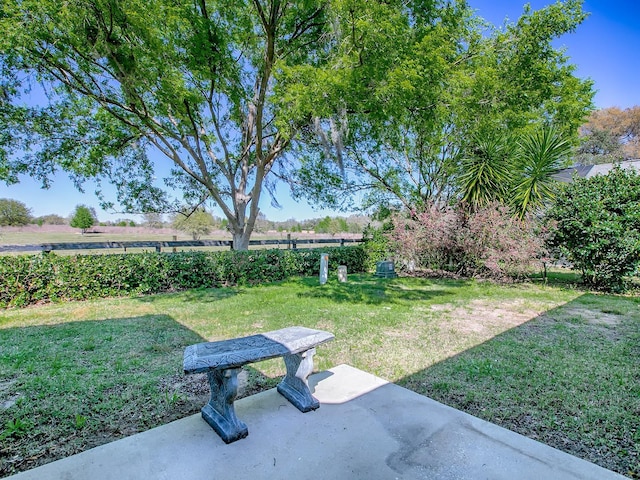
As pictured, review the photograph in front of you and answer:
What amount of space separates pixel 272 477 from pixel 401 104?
19.8 feet

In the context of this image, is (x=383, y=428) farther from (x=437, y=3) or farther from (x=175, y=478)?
(x=437, y=3)

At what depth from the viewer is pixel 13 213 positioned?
26.0ft

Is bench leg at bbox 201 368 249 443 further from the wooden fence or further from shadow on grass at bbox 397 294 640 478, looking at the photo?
the wooden fence

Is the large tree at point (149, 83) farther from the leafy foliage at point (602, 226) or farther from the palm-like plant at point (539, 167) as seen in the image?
the leafy foliage at point (602, 226)

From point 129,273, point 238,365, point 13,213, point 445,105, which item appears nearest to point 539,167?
point 445,105

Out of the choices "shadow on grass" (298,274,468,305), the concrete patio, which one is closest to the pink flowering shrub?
"shadow on grass" (298,274,468,305)

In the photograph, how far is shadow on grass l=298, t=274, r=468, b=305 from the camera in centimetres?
587

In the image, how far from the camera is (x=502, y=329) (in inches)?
159

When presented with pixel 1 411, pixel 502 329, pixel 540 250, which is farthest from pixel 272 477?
pixel 540 250

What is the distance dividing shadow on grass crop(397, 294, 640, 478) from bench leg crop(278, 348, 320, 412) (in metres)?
0.86

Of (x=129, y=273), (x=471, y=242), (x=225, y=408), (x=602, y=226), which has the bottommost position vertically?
(x=225, y=408)

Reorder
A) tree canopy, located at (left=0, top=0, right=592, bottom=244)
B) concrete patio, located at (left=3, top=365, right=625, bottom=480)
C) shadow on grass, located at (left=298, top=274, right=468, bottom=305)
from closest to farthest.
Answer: concrete patio, located at (left=3, top=365, right=625, bottom=480)
tree canopy, located at (left=0, top=0, right=592, bottom=244)
shadow on grass, located at (left=298, top=274, right=468, bottom=305)

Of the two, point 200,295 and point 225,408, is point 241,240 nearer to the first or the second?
point 200,295

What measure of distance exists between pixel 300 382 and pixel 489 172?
7739mm
